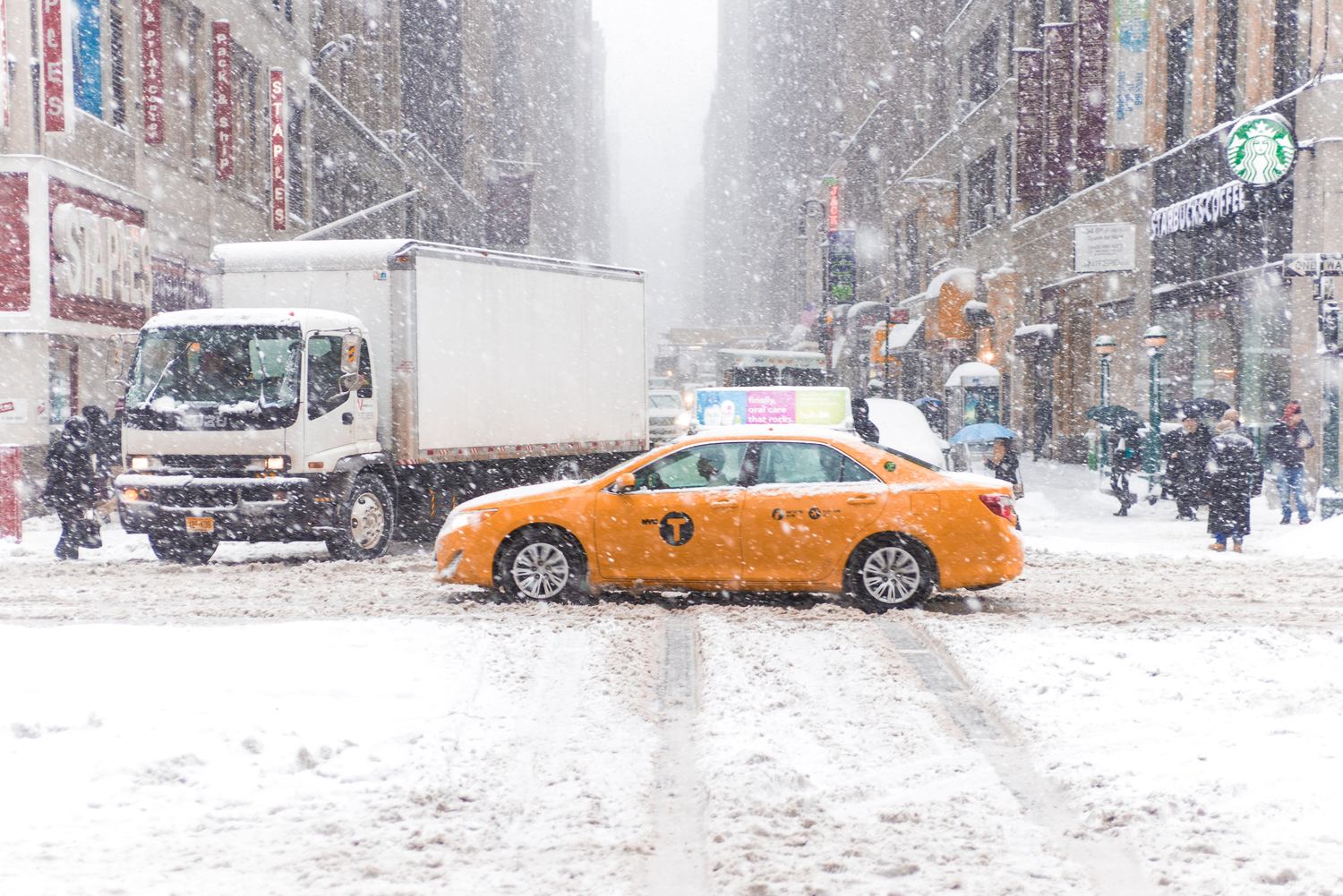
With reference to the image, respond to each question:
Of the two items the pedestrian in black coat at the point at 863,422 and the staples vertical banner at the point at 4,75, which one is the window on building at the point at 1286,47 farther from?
the staples vertical banner at the point at 4,75

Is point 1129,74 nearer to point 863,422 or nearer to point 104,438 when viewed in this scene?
point 863,422

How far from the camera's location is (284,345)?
1422 centimetres

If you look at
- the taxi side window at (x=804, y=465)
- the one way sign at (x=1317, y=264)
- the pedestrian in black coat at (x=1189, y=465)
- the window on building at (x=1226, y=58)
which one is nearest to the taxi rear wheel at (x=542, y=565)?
the taxi side window at (x=804, y=465)

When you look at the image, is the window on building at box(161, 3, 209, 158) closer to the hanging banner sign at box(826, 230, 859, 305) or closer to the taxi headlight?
the taxi headlight

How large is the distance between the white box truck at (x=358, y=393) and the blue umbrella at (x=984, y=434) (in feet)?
15.8

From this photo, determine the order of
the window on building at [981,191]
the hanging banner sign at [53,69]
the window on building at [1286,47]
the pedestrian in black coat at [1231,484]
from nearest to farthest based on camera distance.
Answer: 1. the pedestrian in black coat at [1231,484]
2. the hanging banner sign at [53,69]
3. the window on building at [1286,47]
4. the window on building at [981,191]

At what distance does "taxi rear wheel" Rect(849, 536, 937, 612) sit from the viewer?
1076cm

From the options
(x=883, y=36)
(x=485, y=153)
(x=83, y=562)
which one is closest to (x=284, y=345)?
(x=83, y=562)

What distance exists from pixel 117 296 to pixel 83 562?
1038 centimetres

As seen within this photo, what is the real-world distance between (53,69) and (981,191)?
31.5 meters

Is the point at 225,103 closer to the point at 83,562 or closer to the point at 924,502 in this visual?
the point at 83,562

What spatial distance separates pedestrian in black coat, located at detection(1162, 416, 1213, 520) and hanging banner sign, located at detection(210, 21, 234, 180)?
19178mm

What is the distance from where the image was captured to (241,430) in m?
14.0

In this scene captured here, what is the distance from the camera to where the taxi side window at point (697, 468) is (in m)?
11.0
